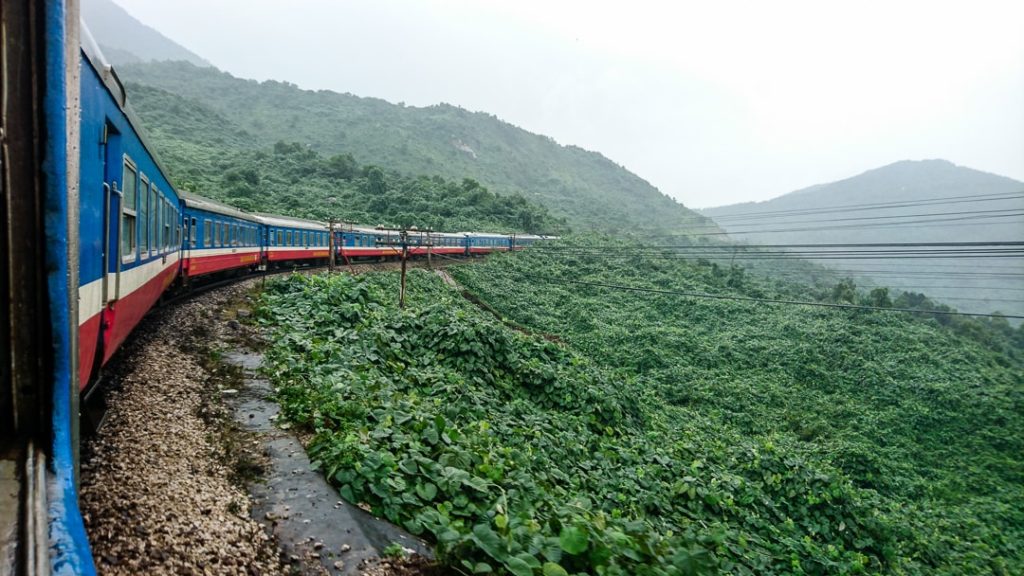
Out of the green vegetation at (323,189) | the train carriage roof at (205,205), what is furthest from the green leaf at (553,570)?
the green vegetation at (323,189)

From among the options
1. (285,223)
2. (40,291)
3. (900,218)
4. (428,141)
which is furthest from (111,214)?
(900,218)

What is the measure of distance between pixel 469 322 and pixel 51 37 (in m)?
10.3

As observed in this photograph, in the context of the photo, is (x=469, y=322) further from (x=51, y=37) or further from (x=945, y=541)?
(x=945, y=541)

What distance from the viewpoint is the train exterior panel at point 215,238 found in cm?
1209

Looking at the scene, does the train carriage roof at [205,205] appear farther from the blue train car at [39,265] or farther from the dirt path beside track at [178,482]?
the blue train car at [39,265]

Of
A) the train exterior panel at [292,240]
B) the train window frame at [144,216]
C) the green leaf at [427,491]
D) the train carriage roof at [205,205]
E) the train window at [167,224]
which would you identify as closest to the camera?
the green leaf at [427,491]

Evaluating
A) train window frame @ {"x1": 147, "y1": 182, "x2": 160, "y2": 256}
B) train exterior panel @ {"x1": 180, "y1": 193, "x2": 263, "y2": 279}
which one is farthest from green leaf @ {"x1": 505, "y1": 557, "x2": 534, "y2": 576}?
train exterior panel @ {"x1": 180, "y1": 193, "x2": 263, "y2": 279}

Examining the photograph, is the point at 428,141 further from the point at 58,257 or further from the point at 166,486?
the point at 58,257

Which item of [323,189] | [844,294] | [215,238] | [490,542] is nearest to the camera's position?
[490,542]

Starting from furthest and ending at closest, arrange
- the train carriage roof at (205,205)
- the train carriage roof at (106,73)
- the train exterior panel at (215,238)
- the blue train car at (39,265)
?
the train exterior panel at (215,238) → the train carriage roof at (205,205) → the train carriage roof at (106,73) → the blue train car at (39,265)

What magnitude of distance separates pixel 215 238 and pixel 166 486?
39.7 feet

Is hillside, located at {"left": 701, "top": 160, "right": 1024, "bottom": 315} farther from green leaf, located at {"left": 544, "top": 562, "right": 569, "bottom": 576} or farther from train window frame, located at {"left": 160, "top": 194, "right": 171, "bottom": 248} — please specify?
green leaf, located at {"left": 544, "top": 562, "right": 569, "bottom": 576}

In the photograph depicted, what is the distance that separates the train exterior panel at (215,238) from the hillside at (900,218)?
96.8 metres

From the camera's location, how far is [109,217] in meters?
4.55
